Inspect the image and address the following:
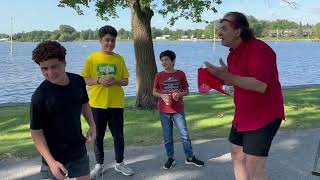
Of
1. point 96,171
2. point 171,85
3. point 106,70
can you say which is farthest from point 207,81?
point 96,171

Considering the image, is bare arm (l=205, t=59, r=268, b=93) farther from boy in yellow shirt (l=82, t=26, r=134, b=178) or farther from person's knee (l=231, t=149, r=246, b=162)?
boy in yellow shirt (l=82, t=26, r=134, b=178)

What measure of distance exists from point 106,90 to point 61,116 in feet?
7.04

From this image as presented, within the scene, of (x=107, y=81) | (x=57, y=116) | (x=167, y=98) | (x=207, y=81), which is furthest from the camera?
(x=167, y=98)

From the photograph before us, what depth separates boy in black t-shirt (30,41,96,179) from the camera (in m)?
3.43

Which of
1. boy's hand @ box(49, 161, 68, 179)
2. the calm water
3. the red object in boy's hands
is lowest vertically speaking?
the calm water

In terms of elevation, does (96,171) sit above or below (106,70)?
below

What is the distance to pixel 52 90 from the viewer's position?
11.5 feet

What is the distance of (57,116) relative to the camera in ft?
11.6

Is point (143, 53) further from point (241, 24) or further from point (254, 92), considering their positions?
point (254, 92)

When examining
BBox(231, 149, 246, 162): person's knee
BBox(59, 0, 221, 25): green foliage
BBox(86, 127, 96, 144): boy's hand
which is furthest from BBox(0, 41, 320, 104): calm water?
BBox(86, 127, 96, 144): boy's hand

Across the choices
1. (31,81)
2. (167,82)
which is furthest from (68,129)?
(31,81)

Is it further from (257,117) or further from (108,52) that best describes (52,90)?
(108,52)

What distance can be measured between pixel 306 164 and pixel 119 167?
7.86 ft

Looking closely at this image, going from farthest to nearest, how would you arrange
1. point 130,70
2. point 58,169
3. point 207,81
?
point 130,70 → point 207,81 → point 58,169
